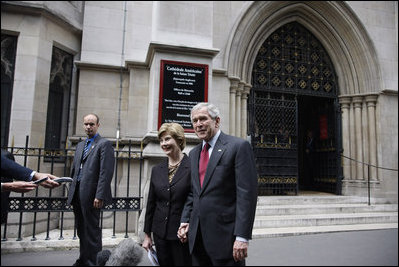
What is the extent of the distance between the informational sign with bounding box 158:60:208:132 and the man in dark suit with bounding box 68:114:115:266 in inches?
79.1

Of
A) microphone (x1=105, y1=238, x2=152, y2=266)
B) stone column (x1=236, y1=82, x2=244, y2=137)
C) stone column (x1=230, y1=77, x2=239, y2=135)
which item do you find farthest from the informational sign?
microphone (x1=105, y1=238, x2=152, y2=266)

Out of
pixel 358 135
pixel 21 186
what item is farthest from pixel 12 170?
pixel 358 135

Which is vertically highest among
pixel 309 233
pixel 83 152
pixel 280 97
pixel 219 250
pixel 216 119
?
pixel 280 97

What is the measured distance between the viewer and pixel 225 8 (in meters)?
8.42

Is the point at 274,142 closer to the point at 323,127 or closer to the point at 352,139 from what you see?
the point at 323,127

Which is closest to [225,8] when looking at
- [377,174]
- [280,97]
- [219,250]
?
[280,97]

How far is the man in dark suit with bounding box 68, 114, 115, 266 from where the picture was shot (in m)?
3.75

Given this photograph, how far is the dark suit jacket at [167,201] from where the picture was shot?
2.64 m

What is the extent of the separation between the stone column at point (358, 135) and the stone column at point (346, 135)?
0.23 m

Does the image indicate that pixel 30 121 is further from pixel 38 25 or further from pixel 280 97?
pixel 280 97

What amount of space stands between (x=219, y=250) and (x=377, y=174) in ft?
28.6

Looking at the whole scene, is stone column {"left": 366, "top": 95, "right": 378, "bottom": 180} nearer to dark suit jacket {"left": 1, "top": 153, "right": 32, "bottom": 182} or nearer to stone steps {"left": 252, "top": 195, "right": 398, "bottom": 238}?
stone steps {"left": 252, "top": 195, "right": 398, "bottom": 238}

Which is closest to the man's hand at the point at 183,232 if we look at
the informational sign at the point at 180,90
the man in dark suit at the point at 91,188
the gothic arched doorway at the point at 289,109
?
the man in dark suit at the point at 91,188

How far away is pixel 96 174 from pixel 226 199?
2203 mm
